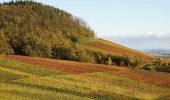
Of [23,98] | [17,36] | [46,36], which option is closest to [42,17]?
[46,36]

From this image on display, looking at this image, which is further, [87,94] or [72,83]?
[72,83]

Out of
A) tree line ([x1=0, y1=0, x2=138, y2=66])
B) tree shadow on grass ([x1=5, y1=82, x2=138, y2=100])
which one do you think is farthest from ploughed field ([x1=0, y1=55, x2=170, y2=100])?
tree line ([x1=0, y1=0, x2=138, y2=66])

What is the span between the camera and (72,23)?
509 ft

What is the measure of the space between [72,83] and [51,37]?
67.5 meters

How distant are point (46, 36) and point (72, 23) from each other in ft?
132

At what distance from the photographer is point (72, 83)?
51.3 meters

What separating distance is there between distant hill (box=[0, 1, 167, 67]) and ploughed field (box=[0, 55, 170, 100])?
20111 mm

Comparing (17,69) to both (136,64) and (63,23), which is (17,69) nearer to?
(136,64)

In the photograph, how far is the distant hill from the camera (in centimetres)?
9775

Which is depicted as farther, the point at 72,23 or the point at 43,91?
the point at 72,23

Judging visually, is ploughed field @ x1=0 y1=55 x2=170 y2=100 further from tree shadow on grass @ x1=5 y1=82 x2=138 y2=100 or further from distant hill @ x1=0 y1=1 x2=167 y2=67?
distant hill @ x1=0 y1=1 x2=167 y2=67

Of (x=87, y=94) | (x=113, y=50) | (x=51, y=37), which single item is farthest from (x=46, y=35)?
(x=87, y=94)

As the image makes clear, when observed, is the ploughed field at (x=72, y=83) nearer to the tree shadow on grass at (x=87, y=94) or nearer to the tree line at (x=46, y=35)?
the tree shadow on grass at (x=87, y=94)

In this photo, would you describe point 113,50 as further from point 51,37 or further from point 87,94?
point 87,94
